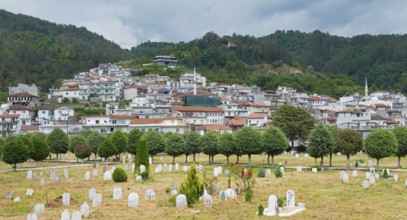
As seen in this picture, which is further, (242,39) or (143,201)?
(242,39)

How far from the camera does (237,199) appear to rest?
2614 cm

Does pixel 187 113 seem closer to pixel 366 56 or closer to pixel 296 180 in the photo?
pixel 296 180

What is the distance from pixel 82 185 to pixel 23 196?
539cm

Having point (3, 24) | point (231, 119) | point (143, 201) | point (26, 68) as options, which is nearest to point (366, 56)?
point (231, 119)

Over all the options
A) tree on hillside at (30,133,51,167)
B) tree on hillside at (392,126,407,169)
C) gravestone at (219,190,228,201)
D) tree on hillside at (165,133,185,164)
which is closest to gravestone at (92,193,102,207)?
gravestone at (219,190,228,201)

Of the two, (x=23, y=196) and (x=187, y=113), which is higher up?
(x=187, y=113)

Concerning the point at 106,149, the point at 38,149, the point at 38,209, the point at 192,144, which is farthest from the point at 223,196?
the point at 38,149

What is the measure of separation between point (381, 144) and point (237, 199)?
21.2m

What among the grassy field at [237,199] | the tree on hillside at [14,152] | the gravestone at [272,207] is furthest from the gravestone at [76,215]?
the tree on hillside at [14,152]

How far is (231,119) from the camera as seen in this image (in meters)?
98.9

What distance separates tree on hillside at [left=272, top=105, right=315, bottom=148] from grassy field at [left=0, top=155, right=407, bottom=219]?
3199 centimetres

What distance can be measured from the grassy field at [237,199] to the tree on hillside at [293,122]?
32.0 metres

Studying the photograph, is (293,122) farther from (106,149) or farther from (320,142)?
(106,149)

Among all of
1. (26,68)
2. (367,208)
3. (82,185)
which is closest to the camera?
(367,208)
